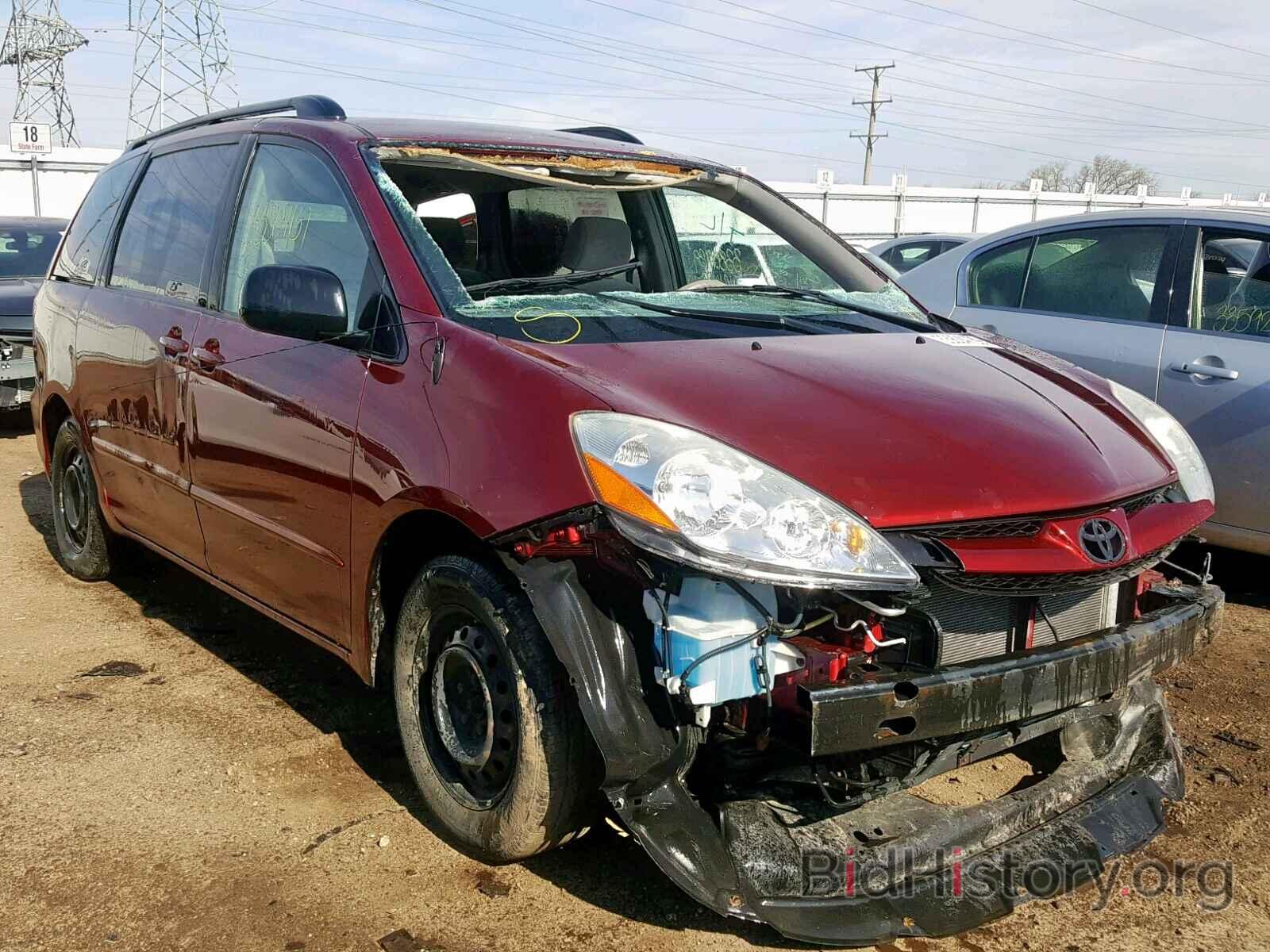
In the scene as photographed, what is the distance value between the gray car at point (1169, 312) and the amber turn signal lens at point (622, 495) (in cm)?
335

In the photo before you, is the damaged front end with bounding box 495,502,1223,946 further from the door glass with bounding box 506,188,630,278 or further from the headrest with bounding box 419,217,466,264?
the door glass with bounding box 506,188,630,278

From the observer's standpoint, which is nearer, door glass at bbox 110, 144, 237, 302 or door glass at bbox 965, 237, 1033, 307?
door glass at bbox 110, 144, 237, 302

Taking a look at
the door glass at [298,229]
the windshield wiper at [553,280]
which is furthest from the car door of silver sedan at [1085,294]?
the door glass at [298,229]

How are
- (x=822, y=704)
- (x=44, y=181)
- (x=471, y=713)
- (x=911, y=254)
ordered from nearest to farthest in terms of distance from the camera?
(x=822, y=704) → (x=471, y=713) → (x=911, y=254) → (x=44, y=181)

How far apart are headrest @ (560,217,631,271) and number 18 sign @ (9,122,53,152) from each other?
74.5ft

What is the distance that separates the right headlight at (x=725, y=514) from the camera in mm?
2230

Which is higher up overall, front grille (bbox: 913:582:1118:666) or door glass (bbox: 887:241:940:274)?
door glass (bbox: 887:241:940:274)

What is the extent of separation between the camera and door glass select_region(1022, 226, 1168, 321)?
5.26m

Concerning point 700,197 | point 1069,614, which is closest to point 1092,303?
point 700,197

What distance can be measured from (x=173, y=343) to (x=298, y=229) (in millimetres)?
722

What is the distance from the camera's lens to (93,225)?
492 cm

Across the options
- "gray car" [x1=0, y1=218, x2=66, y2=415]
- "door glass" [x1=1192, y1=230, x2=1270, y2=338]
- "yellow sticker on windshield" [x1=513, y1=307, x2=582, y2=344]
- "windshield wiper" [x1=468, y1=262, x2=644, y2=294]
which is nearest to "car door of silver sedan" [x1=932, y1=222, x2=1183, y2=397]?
"door glass" [x1=1192, y1=230, x2=1270, y2=338]

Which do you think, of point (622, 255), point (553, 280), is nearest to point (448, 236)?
point (553, 280)

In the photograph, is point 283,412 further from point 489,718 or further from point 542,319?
point 489,718
